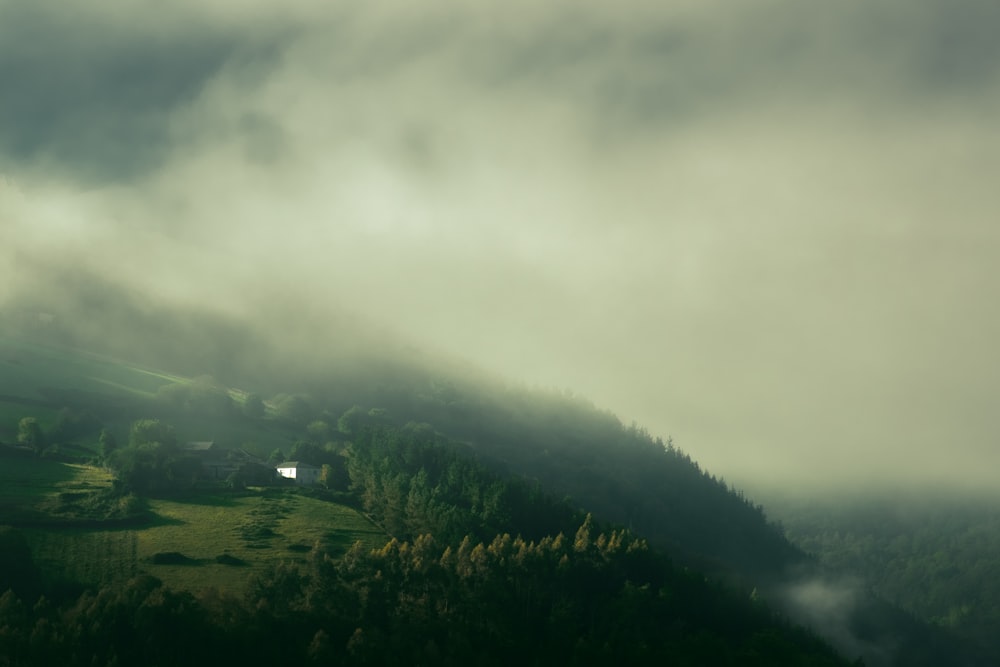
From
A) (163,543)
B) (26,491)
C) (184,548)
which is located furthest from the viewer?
(26,491)

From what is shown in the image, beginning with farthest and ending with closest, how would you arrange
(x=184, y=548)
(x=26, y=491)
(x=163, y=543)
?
(x=26, y=491), (x=163, y=543), (x=184, y=548)

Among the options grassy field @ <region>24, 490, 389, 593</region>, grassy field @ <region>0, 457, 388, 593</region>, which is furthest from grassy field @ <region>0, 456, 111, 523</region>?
grassy field @ <region>24, 490, 389, 593</region>

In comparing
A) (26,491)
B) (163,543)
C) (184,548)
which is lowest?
(184,548)

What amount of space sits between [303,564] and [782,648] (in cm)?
10209

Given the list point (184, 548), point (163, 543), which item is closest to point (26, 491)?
point (163, 543)

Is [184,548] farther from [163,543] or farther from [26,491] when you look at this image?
[26,491]

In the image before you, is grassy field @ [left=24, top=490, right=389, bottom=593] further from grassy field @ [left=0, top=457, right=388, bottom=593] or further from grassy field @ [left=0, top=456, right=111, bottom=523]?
grassy field @ [left=0, top=456, right=111, bottom=523]

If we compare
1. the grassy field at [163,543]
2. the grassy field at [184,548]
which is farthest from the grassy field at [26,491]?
the grassy field at [184,548]

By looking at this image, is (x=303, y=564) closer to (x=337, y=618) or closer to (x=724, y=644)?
(x=337, y=618)

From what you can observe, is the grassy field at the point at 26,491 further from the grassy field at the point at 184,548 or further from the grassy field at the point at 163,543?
the grassy field at the point at 184,548

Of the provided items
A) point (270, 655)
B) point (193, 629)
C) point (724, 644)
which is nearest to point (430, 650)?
point (270, 655)

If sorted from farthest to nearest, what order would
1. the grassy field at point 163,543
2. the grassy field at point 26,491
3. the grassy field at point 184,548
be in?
the grassy field at point 26,491
the grassy field at point 163,543
the grassy field at point 184,548

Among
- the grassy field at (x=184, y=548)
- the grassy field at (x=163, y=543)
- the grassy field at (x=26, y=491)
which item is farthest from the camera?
the grassy field at (x=26, y=491)

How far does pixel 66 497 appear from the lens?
189 meters
